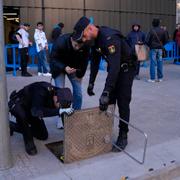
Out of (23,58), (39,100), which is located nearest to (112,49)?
(39,100)

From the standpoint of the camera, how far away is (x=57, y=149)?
16.3 feet

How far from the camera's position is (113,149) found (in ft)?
16.1

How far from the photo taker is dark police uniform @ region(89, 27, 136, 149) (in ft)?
14.4

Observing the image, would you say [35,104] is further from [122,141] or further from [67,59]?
[122,141]

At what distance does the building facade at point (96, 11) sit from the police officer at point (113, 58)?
871 cm

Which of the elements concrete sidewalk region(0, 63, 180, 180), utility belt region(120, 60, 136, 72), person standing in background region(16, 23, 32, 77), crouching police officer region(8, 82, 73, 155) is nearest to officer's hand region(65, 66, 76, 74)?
crouching police officer region(8, 82, 73, 155)

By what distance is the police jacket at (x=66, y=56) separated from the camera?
4996mm

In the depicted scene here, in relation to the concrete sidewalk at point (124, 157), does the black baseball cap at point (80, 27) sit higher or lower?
higher

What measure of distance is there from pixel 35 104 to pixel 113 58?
1058 mm

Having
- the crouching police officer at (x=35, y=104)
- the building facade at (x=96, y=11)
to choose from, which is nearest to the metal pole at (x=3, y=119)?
the crouching police officer at (x=35, y=104)

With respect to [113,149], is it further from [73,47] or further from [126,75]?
[73,47]

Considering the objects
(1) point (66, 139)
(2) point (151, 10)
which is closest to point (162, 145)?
(1) point (66, 139)

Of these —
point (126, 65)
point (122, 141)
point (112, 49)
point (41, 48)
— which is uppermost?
point (112, 49)

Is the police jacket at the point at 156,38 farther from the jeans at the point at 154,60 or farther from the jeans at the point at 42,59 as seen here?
the jeans at the point at 42,59
